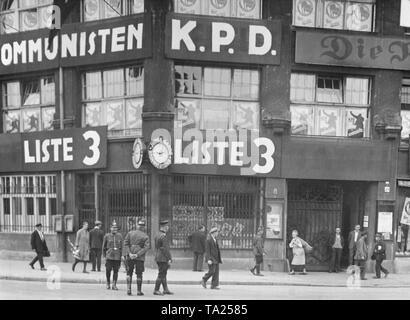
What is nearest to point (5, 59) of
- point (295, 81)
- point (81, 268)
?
point (81, 268)

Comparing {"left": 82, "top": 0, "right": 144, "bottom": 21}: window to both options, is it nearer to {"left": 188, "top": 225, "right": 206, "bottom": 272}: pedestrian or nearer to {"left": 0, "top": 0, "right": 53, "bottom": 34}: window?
{"left": 0, "top": 0, "right": 53, "bottom": 34}: window

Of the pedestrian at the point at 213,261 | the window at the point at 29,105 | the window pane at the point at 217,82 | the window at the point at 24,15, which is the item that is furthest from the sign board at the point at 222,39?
the pedestrian at the point at 213,261

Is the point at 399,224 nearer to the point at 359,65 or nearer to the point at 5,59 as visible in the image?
the point at 359,65

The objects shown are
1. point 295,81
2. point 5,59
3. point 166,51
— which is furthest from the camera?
point 5,59

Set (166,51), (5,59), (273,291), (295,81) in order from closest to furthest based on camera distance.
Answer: (273,291), (166,51), (295,81), (5,59)

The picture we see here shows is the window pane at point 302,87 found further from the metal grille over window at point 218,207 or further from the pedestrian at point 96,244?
the pedestrian at point 96,244

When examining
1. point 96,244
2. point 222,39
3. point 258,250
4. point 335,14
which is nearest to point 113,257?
point 96,244

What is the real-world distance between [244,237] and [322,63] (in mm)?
6606

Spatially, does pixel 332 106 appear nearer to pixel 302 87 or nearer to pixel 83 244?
pixel 302 87

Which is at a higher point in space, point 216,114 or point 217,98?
point 217,98

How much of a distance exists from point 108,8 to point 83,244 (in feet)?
26.9

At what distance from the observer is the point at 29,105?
819 inches

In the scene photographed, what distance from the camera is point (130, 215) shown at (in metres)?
18.6

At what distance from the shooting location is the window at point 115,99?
18.7 meters
